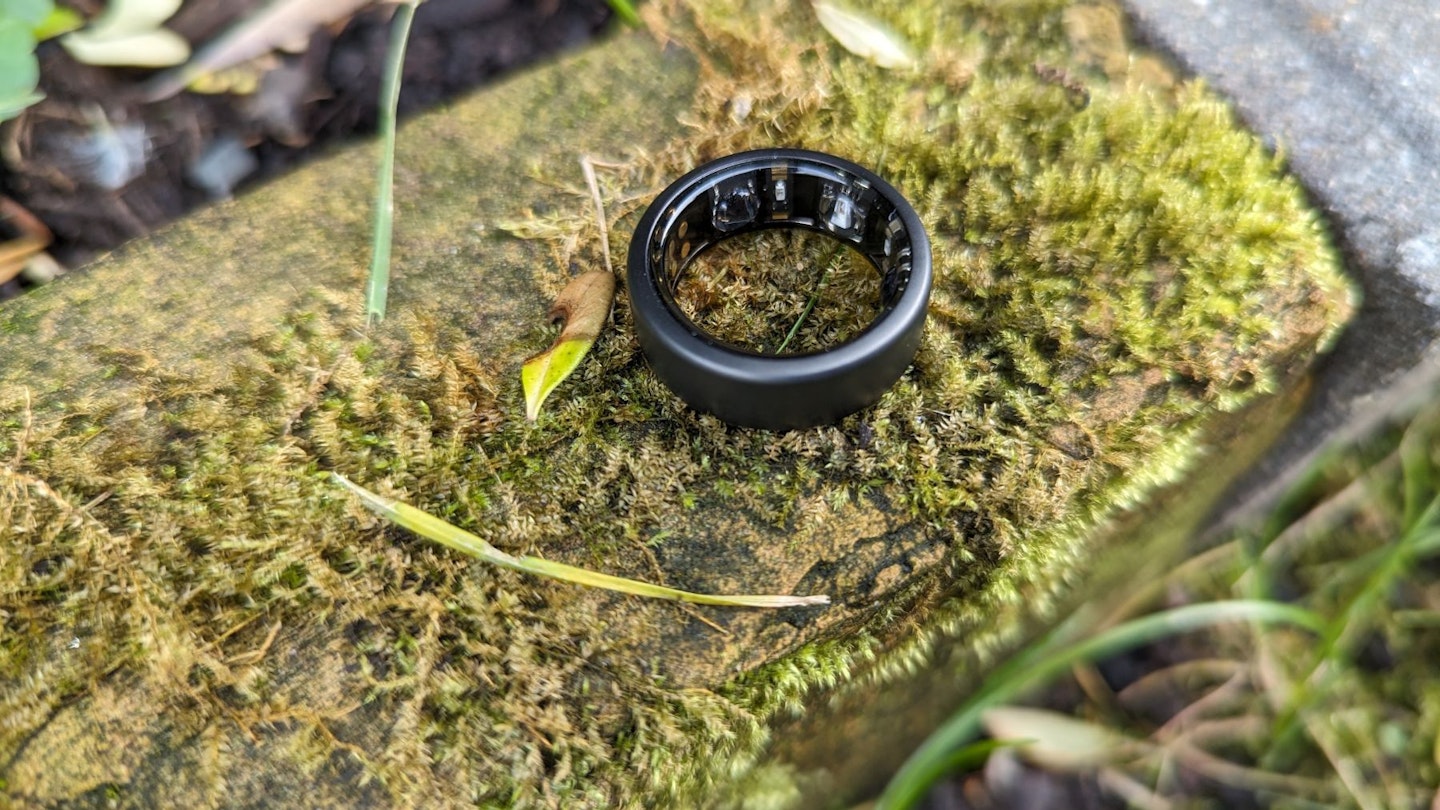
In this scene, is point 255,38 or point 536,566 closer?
point 536,566

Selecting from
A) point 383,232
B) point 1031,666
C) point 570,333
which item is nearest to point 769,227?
point 570,333

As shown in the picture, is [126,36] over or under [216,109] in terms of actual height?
over

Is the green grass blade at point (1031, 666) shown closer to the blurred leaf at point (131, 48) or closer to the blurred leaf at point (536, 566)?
the blurred leaf at point (536, 566)

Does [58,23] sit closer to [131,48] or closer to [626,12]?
[131,48]

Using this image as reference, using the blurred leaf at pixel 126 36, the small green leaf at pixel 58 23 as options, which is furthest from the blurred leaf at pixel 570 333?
the small green leaf at pixel 58 23

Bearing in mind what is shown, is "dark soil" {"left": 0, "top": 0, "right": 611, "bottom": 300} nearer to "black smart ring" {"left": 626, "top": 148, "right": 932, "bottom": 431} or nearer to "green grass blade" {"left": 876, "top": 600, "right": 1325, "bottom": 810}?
"black smart ring" {"left": 626, "top": 148, "right": 932, "bottom": 431}
